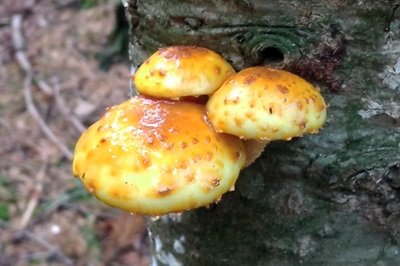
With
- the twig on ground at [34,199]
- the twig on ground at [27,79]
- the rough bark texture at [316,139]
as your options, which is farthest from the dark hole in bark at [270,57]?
the twig on ground at [27,79]

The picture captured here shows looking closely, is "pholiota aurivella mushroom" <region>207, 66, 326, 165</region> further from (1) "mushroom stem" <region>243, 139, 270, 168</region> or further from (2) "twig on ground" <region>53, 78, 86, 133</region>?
(2) "twig on ground" <region>53, 78, 86, 133</region>

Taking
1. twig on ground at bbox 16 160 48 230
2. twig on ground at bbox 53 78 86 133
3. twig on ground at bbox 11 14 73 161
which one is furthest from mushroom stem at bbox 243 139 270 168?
twig on ground at bbox 53 78 86 133

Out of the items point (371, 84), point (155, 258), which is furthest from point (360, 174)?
point (155, 258)

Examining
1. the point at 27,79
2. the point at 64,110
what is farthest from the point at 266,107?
the point at 27,79

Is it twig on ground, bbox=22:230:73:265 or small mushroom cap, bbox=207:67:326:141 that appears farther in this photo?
twig on ground, bbox=22:230:73:265

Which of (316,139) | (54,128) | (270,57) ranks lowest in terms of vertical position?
(54,128)

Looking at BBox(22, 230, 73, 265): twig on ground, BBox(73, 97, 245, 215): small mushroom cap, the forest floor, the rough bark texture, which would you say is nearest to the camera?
BBox(73, 97, 245, 215): small mushroom cap

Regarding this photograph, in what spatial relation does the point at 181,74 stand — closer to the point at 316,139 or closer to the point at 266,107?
the point at 266,107
